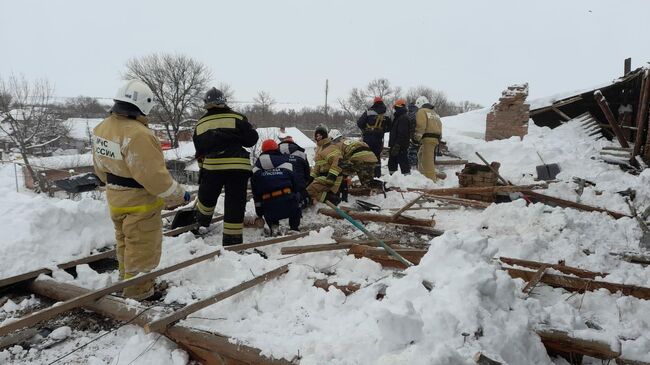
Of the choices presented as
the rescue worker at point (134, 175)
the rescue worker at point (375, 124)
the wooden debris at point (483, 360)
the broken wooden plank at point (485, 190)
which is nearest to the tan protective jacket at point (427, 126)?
the rescue worker at point (375, 124)

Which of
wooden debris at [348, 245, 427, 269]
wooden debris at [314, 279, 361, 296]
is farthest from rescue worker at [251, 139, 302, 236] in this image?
wooden debris at [314, 279, 361, 296]

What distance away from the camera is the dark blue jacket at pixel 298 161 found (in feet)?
19.4

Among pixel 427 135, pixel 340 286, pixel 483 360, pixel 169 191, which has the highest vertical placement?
pixel 427 135

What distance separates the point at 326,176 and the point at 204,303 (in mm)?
3898

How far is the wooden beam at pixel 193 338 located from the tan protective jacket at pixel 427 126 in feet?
23.6

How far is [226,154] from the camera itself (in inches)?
188

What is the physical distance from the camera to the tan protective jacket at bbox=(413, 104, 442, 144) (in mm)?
8898

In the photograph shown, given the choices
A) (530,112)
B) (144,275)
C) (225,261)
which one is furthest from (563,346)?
(530,112)

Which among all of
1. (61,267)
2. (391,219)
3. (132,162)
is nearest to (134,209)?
(132,162)

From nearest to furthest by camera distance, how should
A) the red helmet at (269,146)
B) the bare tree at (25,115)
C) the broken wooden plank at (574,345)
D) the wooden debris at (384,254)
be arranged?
the broken wooden plank at (574,345) < the wooden debris at (384,254) < the red helmet at (269,146) < the bare tree at (25,115)

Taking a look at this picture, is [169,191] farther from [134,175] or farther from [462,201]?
[462,201]

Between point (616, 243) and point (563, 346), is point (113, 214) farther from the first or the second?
point (616, 243)

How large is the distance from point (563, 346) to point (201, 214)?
4163 millimetres

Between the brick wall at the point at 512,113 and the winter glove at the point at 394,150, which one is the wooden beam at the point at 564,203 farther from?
the brick wall at the point at 512,113
